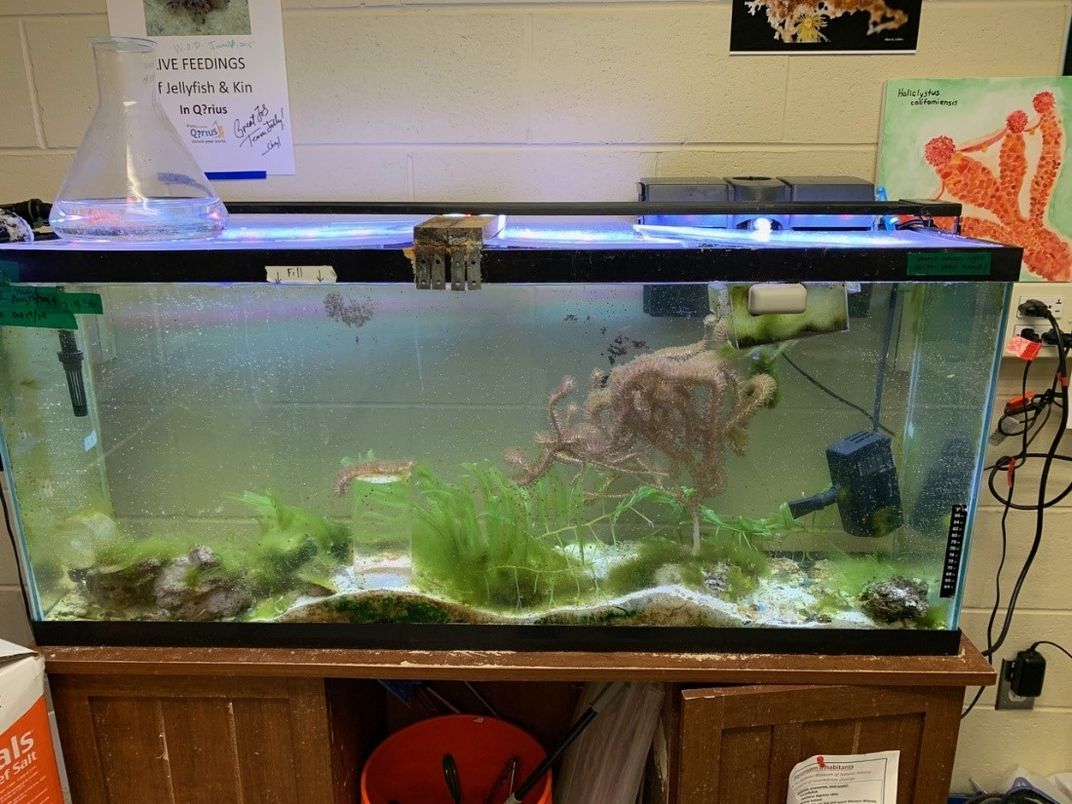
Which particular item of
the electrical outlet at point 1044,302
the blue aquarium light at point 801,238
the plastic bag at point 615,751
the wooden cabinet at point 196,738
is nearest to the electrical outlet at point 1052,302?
the electrical outlet at point 1044,302

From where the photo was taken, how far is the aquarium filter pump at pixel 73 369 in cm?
99

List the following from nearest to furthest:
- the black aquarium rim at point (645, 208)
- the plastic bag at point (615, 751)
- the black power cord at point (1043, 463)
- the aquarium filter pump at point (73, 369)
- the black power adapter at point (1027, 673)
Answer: the aquarium filter pump at point (73, 369) → the black aquarium rim at point (645, 208) → the plastic bag at point (615, 751) → the black power cord at point (1043, 463) → the black power adapter at point (1027, 673)

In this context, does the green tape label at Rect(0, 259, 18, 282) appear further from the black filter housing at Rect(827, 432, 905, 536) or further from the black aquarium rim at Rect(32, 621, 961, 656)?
the black filter housing at Rect(827, 432, 905, 536)

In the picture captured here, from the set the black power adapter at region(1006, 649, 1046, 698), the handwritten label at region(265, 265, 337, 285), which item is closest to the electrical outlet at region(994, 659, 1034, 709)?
the black power adapter at region(1006, 649, 1046, 698)

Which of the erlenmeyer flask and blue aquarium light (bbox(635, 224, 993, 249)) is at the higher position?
the erlenmeyer flask

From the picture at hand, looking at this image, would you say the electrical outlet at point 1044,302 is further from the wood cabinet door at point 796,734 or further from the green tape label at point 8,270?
the green tape label at point 8,270

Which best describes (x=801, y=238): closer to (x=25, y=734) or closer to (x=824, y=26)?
(x=824, y=26)

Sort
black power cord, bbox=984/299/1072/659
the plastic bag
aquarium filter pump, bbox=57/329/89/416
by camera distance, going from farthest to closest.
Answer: black power cord, bbox=984/299/1072/659
the plastic bag
aquarium filter pump, bbox=57/329/89/416

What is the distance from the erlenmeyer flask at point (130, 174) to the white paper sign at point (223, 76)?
241mm

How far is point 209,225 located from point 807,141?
0.99m

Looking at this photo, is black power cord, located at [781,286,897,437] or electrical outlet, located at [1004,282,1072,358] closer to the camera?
black power cord, located at [781,286,897,437]

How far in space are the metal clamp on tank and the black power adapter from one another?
4.64ft

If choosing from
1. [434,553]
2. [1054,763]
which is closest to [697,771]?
[434,553]

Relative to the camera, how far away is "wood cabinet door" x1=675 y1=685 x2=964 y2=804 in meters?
1.03
